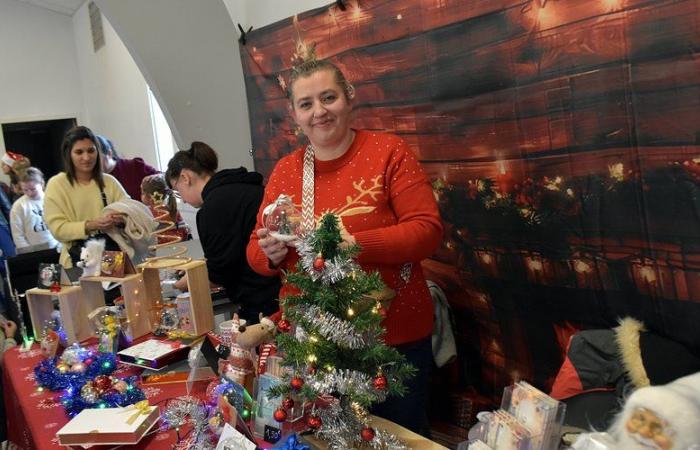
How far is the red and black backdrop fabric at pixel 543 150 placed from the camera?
138 centimetres

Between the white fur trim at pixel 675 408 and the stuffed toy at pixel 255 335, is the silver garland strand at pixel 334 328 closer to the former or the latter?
the stuffed toy at pixel 255 335

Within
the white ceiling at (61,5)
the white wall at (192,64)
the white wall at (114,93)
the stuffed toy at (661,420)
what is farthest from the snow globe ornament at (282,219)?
the white ceiling at (61,5)

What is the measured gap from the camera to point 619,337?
1414mm

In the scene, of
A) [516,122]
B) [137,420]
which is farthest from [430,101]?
[137,420]

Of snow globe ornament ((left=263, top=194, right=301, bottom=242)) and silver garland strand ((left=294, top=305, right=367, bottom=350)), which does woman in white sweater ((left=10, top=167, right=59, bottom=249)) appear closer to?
snow globe ornament ((left=263, top=194, right=301, bottom=242))

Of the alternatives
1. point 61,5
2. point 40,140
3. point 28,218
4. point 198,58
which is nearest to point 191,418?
point 198,58

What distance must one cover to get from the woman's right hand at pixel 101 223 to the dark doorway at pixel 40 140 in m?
6.35

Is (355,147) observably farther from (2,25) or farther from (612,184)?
(2,25)

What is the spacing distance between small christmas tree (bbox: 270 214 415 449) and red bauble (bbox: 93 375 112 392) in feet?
2.34

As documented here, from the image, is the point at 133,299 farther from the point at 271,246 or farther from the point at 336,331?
the point at 336,331

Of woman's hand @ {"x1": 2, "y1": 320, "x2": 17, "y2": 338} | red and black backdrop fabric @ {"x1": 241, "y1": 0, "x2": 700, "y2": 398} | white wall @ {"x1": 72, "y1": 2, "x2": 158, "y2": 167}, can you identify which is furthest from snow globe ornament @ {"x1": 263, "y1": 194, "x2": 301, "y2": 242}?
white wall @ {"x1": 72, "y1": 2, "x2": 158, "y2": 167}

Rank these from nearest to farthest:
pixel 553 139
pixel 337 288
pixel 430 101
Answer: pixel 337 288, pixel 553 139, pixel 430 101

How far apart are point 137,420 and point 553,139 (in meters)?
1.42

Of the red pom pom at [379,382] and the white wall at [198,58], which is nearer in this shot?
the red pom pom at [379,382]
